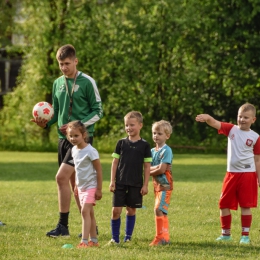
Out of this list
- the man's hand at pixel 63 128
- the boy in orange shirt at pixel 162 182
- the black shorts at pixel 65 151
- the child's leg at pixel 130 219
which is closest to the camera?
the boy in orange shirt at pixel 162 182

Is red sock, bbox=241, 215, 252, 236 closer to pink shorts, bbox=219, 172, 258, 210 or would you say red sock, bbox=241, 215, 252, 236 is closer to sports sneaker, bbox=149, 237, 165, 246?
pink shorts, bbox=219, 172, 258, 210

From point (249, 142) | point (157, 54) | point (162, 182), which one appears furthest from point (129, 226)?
point (157, 54)

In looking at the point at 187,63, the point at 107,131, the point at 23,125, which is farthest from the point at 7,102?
the point at 187,63

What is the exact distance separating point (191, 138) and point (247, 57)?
12.1 feet

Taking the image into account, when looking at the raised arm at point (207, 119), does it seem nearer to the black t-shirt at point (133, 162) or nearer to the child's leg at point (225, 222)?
the black t-shirt at point (133, 162)

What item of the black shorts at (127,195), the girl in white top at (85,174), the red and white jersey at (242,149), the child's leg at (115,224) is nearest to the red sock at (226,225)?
the red and white jersey at (242,149)

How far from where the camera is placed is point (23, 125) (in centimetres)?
3284

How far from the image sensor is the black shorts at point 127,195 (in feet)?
27.5

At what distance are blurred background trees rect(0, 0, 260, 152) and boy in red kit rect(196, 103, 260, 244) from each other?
64.1 feet

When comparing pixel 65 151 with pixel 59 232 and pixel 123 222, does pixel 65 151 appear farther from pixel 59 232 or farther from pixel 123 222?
pixel 123 222

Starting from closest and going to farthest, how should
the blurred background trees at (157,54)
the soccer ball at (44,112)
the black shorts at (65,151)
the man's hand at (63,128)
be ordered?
the man's hand at (63,128) < the black shorts at (65,151) < the soccer ball at (44,112) < the blurred background trees at (157,54)

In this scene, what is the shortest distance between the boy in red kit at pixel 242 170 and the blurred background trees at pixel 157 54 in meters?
19.5

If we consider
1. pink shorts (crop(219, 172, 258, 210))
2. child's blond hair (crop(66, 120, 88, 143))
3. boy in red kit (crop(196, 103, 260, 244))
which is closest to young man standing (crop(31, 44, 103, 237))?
child's blond hair (crop(66, 120, 88, 143))

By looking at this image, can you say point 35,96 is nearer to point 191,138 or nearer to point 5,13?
point 5,13
